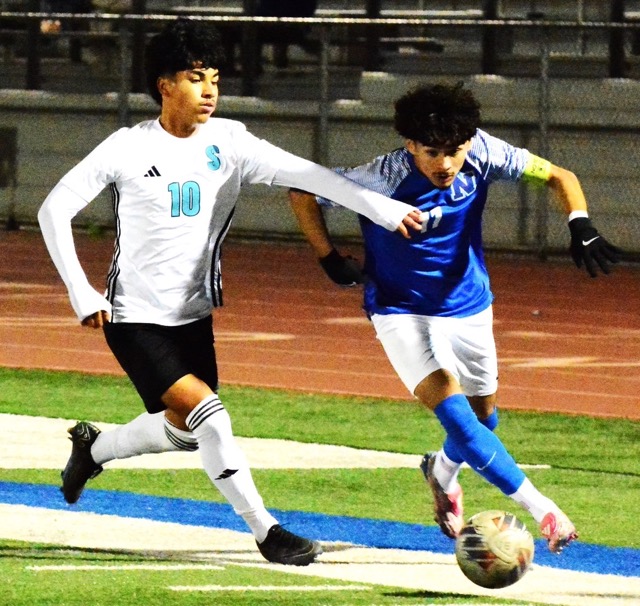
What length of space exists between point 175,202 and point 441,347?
1133mm

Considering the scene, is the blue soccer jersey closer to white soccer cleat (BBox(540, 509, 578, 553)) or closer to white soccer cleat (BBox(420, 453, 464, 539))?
white soccer cleat (BBox(420, 453, 464, 539))

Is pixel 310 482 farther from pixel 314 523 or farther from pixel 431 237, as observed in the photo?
pixel 431 237

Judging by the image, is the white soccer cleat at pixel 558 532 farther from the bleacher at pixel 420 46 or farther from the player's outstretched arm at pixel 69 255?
the bleacher at pixel 420 46

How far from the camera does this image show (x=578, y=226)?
281 inches

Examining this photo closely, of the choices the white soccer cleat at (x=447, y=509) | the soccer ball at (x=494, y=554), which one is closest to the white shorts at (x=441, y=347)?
the white soccer cleat at (x=447, y=509)

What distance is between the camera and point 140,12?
2498 centimetres

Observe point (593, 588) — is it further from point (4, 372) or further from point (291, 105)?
point (291, 105)

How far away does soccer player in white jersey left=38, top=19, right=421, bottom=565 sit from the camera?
22.6 ft

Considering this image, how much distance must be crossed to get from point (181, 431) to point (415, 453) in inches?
101

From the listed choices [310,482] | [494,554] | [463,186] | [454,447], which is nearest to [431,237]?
[463,186]

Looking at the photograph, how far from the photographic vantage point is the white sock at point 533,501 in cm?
678

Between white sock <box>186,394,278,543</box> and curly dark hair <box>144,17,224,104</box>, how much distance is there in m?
1.19

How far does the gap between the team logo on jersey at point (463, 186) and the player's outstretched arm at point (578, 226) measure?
0.26m

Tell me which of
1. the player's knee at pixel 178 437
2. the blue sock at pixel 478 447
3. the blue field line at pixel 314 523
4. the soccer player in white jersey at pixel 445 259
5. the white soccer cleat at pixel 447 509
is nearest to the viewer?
the blue sock at pixel 478 447
